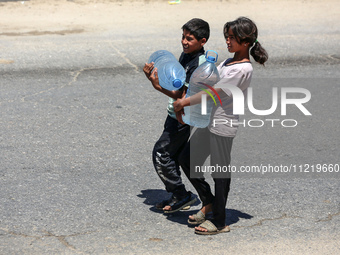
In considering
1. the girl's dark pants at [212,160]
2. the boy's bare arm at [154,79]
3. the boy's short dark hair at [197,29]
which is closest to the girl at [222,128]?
the girl's dark pants at [212,160]

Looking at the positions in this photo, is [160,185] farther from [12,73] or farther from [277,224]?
[12,73]

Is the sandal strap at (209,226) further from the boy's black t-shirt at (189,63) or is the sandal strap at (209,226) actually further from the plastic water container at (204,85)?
the boy's black t-shirt at (189,63)

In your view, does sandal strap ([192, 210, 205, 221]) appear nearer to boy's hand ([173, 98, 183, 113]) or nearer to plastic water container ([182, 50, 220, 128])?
plastic water container ([182, 50, 220, 128])

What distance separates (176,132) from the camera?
4.87m

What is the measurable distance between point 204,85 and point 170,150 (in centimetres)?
68

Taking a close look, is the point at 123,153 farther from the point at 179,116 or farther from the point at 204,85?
the point at 204,85

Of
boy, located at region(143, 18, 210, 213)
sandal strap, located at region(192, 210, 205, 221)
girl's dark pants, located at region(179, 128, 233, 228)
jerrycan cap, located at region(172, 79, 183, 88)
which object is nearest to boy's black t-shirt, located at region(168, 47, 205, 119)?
boy, located at region(143, 18, 210, 213)

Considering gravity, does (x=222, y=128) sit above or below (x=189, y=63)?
below

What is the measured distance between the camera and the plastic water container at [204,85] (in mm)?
4523

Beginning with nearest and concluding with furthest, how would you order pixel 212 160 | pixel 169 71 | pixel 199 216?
pixel 212 160
pixel 199 216
pixel 169 71

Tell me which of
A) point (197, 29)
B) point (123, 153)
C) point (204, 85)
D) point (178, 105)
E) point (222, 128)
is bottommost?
point (123, 153)

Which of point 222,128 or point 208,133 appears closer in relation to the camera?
point 222,128

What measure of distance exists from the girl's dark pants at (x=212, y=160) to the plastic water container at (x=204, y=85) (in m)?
0.11

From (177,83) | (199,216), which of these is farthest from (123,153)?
(177,83)
